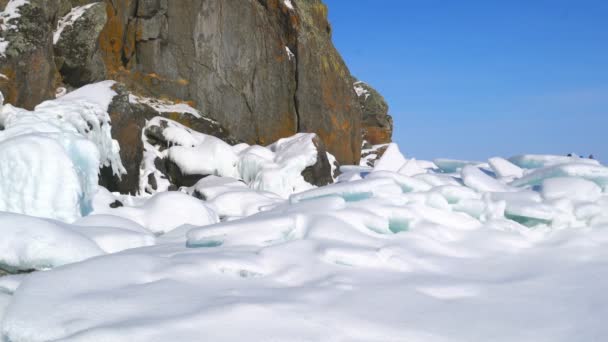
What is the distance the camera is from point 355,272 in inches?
171

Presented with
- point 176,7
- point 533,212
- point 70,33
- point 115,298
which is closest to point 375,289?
point 115,298

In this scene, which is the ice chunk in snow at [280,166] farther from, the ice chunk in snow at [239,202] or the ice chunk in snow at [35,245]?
the ice chunk in snow at [35,245]

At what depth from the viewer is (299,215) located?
5309 mm

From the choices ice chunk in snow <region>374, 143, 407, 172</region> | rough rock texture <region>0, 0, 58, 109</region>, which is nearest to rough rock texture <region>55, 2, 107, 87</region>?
rough rock texture <region>0, 0, 58, 109</region>

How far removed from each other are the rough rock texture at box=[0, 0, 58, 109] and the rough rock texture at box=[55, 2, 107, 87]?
1357mm

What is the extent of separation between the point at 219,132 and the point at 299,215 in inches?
396

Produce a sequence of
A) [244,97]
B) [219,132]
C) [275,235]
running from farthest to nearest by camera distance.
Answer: [244,97]
[219,132]
[275,235]

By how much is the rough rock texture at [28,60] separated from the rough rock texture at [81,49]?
136 centimetres

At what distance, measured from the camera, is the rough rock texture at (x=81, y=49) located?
12.4 meters

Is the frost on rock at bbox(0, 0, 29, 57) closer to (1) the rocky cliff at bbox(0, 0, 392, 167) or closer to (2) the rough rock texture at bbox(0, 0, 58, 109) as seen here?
(2) the rough rock texture at bbox(0, 0, 58, 109)

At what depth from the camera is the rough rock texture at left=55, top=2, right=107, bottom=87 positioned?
40.8 ft

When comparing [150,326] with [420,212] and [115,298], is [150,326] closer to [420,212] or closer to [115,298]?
[115,298]

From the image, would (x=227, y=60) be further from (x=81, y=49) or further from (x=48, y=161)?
(x=48, y=161)

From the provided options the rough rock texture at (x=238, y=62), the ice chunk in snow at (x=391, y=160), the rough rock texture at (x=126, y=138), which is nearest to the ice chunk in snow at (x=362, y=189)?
the ice chunk in snow at (x=391, y=160)
